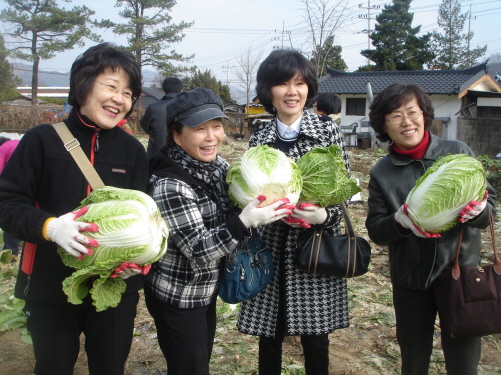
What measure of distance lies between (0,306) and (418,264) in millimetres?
4854

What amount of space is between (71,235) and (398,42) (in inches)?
1687

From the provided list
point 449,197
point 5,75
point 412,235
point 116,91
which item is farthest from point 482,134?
point 5,75

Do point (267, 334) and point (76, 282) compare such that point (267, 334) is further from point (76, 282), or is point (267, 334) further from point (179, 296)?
point (76, 282)

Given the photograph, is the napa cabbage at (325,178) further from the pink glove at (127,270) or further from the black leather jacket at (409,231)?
the pink glove at (127,270)

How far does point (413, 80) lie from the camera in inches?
1192

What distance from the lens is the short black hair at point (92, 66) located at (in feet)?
8.19

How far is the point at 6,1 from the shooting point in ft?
113

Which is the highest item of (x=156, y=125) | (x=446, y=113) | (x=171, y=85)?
(x=446, y=113)

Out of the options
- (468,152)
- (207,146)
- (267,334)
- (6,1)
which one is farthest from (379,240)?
(6,1)

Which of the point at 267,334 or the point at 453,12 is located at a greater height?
the point at 453,12

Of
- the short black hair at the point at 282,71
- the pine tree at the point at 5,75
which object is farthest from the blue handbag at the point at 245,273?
the pine tree at the point at 5,75

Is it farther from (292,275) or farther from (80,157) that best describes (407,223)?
(80,157)

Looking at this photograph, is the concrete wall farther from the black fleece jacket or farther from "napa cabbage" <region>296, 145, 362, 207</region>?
the black fleece jacket

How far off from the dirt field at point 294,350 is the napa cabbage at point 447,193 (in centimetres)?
197
